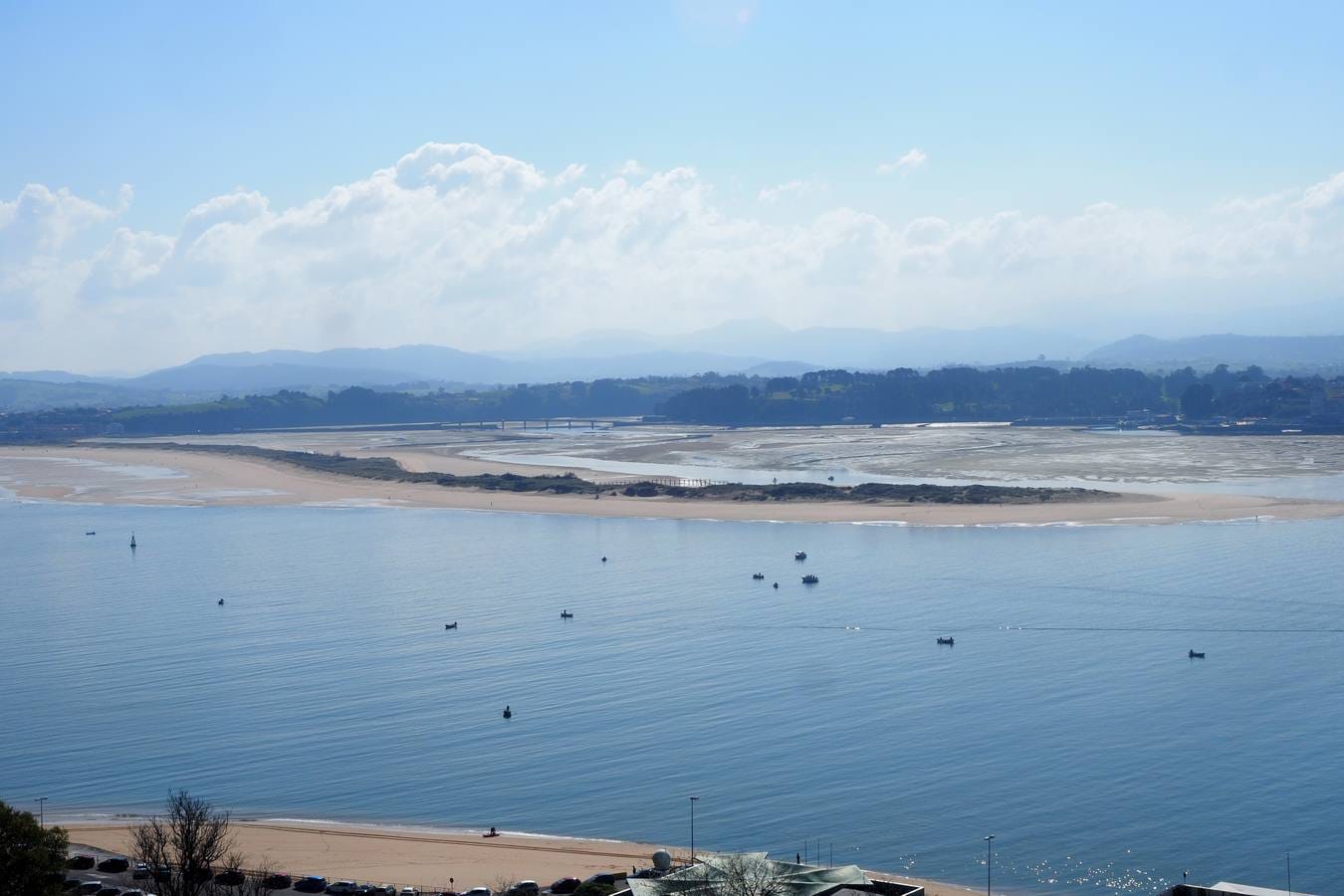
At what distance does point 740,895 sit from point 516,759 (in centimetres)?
917

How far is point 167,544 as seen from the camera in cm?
4956

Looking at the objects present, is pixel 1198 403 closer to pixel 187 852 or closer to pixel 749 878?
pixel 749 878

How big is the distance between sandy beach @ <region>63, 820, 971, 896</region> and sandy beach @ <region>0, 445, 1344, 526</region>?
32.1 metres

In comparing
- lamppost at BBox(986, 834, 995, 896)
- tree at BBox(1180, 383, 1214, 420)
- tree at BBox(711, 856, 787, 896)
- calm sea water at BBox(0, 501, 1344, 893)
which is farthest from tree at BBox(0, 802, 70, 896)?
tree at BBox(1180, 383, 1214, 420)

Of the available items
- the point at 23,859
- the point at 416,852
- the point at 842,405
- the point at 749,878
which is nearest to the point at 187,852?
the point at 23,859

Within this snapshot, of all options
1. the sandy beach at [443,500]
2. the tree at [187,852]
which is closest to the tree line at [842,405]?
the sandy beach at [443,500]

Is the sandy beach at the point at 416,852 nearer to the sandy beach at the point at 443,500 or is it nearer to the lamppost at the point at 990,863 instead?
the lamppost at the point at 990,863

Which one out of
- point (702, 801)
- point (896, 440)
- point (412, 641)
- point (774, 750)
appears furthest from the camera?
point (896, 440)

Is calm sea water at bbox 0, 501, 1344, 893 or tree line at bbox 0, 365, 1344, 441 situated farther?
tree line at bbox 0, 365, 1344, 441

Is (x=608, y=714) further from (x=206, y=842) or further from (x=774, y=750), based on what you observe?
(x=206, y=842)

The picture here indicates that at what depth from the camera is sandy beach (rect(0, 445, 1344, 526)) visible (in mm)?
49000

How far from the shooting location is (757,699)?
2522cm

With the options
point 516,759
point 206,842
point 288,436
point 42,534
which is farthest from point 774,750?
point 288,436

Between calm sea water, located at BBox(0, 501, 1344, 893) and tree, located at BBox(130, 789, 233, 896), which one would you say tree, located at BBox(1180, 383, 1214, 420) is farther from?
tree, located at BBox(130, 789, 233, 896)
